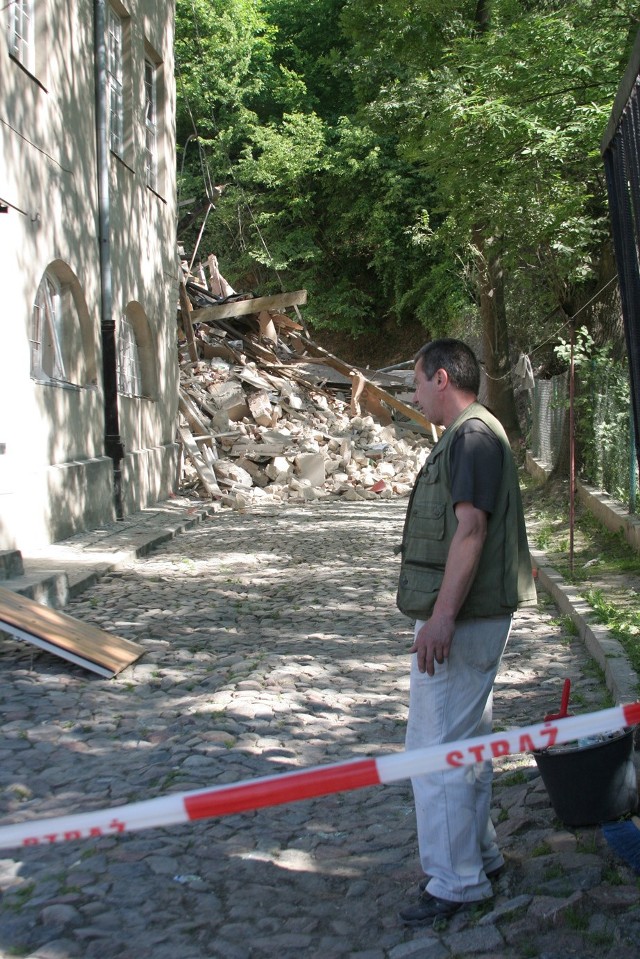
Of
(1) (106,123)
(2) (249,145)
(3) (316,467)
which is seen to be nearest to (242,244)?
(2) (249,145)

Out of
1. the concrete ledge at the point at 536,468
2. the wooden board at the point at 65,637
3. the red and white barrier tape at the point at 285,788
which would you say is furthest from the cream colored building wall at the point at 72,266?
the red and white barrier tape at the point at 285,788

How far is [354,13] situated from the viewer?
2206 centimetres

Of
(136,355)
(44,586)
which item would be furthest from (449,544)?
(136,355)

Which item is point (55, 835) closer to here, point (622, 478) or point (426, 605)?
point (426, 605)

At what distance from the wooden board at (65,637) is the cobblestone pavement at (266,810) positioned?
0.42ft

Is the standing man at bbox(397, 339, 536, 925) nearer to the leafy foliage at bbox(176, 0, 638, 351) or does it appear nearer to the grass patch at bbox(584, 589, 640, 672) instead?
the grass patch at bbox(584, 589, 640, 672)

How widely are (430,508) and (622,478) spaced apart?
359 inches

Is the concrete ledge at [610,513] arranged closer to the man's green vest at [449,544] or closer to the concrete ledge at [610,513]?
the concrete ledge at [610,513]

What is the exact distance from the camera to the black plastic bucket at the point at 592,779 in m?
3.67

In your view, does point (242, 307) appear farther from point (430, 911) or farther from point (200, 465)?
point (430, 911)

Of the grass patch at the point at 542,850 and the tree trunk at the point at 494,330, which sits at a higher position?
the tree trunk at the point at 494,330

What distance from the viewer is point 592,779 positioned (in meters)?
3.73

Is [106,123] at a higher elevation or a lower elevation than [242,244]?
lower

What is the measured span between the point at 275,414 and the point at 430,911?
1785cm
